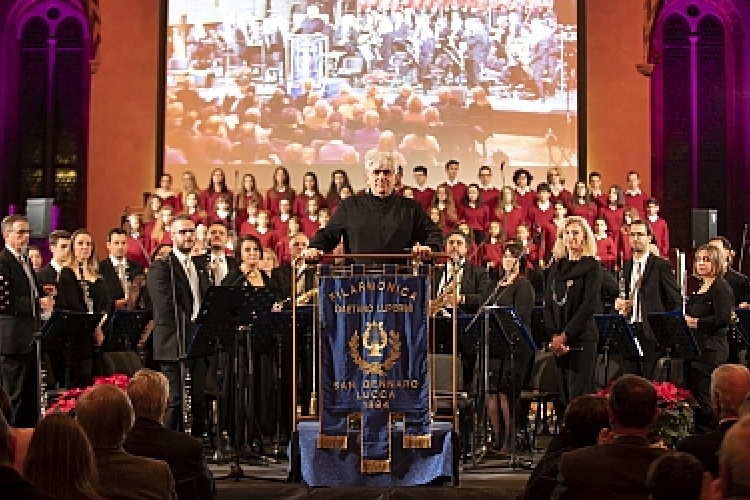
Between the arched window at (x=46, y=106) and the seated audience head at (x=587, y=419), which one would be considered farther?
the arched window at (x=46, y=106)

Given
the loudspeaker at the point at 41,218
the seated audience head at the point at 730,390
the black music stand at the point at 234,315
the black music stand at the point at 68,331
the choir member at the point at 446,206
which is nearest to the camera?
the seated audience head at the point at 730,390

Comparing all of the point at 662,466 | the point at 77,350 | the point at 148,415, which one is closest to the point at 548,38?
the point at 77,350

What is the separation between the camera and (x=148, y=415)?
4508 millimetres

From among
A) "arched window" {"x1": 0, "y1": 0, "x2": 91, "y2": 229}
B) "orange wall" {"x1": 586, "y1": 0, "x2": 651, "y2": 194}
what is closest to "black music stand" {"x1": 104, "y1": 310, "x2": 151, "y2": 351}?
"arched window" {"x1": 0, "y1": 0, "x2": 91, "y2": 229}

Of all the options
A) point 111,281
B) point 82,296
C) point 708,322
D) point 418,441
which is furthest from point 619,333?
point 111,281

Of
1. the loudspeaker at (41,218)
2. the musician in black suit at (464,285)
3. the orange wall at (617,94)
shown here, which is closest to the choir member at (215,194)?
the loudspeaker at (41,218)

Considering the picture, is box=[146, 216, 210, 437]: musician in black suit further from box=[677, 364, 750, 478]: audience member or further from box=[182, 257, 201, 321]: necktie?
box=[677, 364, 750, 478]: audience member

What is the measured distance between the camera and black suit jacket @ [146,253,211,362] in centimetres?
812

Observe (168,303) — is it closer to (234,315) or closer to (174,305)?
(174,305)

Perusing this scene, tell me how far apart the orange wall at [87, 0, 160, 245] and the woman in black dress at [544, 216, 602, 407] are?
342 inches

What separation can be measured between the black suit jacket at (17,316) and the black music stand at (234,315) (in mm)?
1274

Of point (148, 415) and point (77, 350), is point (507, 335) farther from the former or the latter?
point (148, 415)

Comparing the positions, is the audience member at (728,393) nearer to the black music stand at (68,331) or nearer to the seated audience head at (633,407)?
the seated audience head at (633,407)

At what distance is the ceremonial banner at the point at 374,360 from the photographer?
21.5ft
